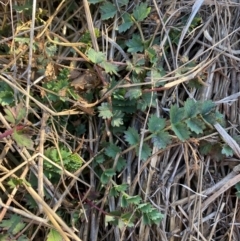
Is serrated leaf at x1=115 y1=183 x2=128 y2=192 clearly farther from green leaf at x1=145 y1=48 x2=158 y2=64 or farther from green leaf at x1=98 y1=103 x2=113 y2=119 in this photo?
green leaf at x1=145 y1=48 x2=158 y2=64

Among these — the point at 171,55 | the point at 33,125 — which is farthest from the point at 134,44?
the point at 33,125

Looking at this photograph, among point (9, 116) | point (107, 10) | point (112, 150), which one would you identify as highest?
point (107, 10)

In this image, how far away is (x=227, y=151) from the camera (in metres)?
1.05

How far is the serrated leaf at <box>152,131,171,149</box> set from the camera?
1008mm

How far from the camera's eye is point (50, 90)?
104 cm

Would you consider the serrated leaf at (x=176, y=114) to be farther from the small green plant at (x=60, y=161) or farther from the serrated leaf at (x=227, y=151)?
the small green plant at (x=60, y=161)

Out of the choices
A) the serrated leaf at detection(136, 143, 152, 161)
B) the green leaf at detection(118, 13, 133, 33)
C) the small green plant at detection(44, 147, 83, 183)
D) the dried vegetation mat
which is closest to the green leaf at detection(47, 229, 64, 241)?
the dried vegetation mat

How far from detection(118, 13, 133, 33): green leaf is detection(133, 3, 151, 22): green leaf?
0.02 metres

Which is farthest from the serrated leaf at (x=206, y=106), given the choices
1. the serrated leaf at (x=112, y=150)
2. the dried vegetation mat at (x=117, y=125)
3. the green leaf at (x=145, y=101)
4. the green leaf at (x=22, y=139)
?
the green leaf at (x=22, y=139)

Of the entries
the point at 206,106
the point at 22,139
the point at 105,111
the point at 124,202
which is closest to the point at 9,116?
the point at 22,139

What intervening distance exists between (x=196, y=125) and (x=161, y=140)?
0.09 meters

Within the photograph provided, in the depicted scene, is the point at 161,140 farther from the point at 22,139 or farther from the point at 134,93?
the point at 22,139

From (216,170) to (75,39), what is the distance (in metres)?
0.47

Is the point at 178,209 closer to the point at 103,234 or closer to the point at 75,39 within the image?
the point at 103,234
